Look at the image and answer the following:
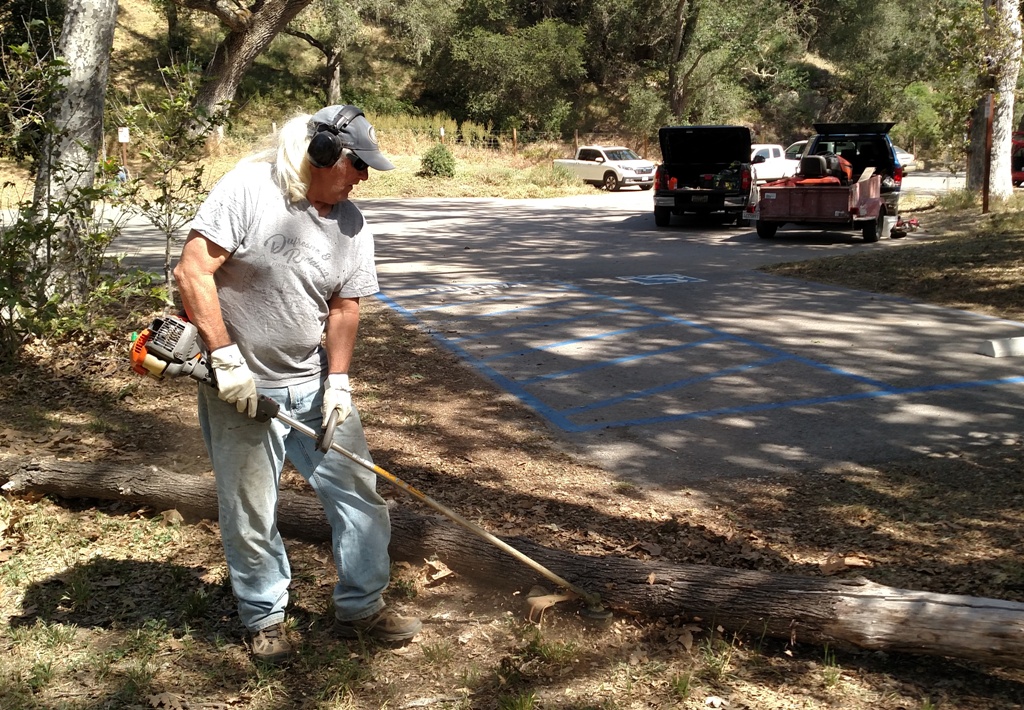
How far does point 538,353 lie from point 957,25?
43.7 feet

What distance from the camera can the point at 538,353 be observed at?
8977mm

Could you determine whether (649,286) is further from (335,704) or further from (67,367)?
(335,704)

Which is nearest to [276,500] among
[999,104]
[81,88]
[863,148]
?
[81,88]

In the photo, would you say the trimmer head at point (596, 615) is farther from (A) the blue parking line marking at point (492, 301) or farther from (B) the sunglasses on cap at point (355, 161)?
(A) the blue parking line marking at point (492, 301)

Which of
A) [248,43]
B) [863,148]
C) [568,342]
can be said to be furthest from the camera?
[863,148]

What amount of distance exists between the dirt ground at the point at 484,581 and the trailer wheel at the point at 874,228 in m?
11.4

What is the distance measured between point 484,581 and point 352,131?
1.98m

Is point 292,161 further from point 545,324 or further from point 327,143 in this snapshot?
point 545,324

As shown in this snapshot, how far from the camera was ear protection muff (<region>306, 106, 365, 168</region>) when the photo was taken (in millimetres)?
3195

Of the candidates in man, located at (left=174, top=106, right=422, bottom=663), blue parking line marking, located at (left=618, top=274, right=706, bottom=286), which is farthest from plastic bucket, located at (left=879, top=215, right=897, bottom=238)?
man, located at (left=174, top=106, right=422, bottom=663)

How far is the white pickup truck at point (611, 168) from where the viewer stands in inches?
1320

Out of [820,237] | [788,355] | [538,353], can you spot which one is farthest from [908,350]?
[820,237]

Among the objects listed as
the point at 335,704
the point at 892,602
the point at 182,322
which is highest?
the point at 182,322

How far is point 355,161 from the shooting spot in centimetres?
329
